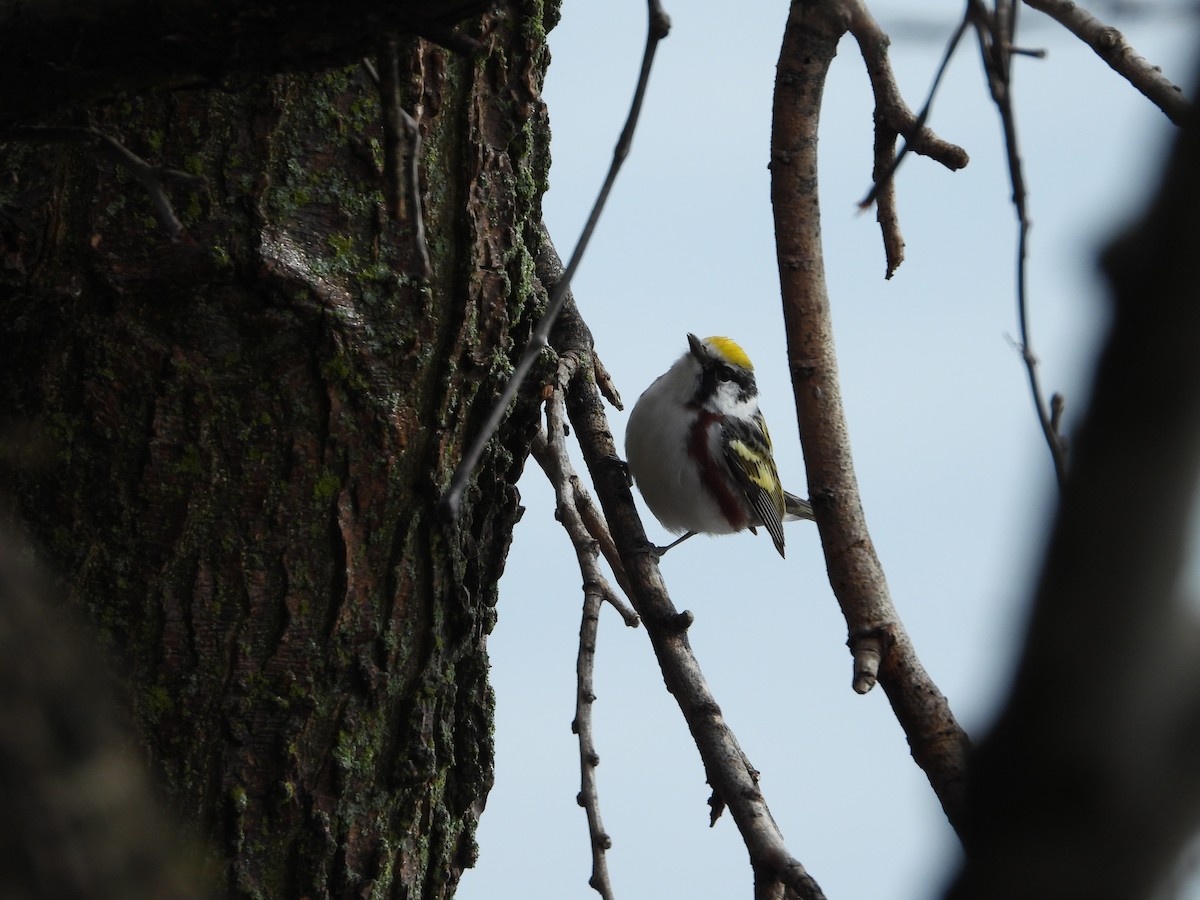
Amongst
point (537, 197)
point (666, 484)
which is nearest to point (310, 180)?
point (537, 197)

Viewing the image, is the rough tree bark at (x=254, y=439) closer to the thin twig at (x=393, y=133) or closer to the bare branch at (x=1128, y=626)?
the thin twig at (x=393, y=133)

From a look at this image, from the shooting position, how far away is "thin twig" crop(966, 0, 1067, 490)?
1.74 meters

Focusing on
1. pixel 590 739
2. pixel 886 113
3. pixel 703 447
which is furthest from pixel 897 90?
pixel 703 447

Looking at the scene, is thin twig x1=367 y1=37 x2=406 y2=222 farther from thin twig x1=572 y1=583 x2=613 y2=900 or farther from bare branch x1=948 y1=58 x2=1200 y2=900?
thin twig x1=572 y1=583 x2=613 y2=900

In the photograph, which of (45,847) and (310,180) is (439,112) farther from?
(45,847)

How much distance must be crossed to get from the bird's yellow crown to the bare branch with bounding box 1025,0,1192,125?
4.42 meters

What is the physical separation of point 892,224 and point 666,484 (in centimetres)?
372

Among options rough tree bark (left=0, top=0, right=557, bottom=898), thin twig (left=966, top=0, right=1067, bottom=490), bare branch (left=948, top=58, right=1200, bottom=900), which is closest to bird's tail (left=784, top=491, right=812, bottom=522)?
rough tree bark (left=0, top=0, right=557, bottom=898)

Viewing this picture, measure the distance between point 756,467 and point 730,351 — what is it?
2.35 feet

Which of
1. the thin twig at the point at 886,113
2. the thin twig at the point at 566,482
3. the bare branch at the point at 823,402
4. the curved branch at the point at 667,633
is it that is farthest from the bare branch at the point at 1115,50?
the thin twig at the point at 566,482

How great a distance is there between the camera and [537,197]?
309 centimetres

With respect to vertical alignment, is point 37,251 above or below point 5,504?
above

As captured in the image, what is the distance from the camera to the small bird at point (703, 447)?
710cm

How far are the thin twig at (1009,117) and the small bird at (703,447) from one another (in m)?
5.21
